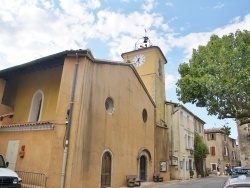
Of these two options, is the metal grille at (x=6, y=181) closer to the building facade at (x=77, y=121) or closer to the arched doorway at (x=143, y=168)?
the building facade at (x=77, y=121)

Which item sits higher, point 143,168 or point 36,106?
point 36,106

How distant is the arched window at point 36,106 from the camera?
16013 millimetres

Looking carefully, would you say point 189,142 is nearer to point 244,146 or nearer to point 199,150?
point 199,150

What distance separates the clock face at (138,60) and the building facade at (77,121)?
6.72 metres

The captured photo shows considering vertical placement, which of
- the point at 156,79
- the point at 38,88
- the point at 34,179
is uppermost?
the point at 156,79

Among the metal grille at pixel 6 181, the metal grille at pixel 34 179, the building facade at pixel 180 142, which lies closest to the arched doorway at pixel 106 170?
the metal grille at pixel 34 179

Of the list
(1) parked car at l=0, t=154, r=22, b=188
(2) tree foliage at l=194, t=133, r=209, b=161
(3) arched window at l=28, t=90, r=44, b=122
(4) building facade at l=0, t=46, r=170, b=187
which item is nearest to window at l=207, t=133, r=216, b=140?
(2) tree foliage at l=194, t=133, r=209, b=161

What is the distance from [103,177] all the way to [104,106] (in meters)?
4.49

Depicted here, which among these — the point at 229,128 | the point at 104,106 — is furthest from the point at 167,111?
the point at 104,106

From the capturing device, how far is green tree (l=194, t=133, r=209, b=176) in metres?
32.5

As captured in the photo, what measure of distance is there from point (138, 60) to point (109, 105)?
12.6m

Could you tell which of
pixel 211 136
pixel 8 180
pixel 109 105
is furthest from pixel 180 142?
pixel 8 180

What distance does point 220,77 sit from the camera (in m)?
13.4

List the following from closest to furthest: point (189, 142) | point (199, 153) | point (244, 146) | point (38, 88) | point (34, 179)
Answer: point (34, 179), point (38, 88), point (189, 142), point (199, 153), point (244, 146)
